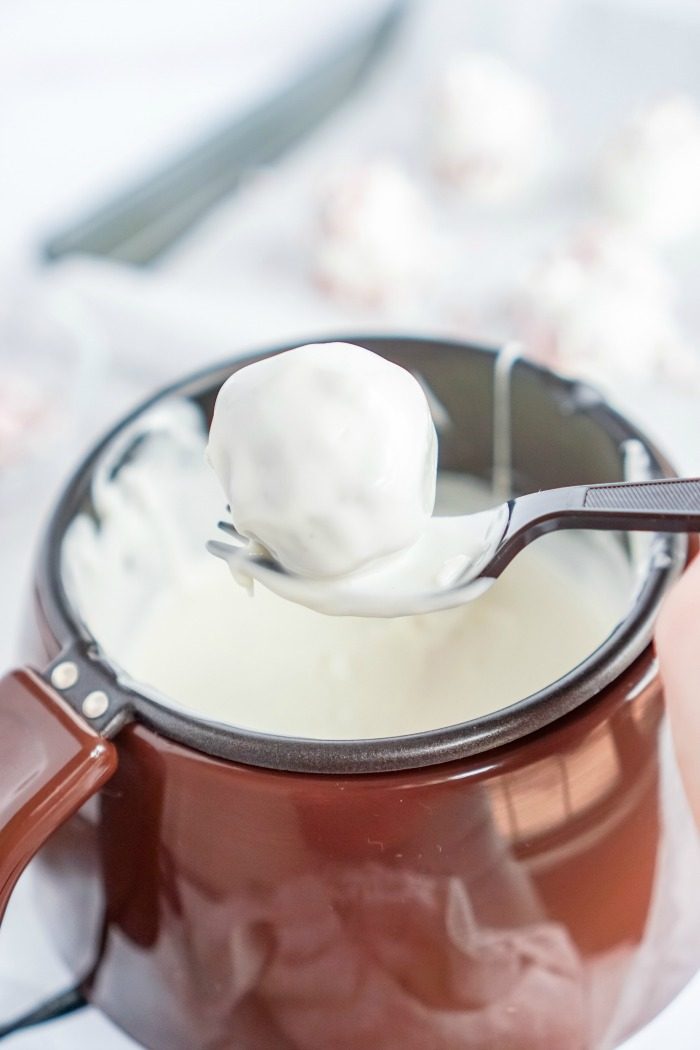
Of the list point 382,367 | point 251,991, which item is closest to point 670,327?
point 382,367

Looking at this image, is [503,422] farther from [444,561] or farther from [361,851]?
[361,851]

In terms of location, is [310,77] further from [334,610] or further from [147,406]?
[334,610]

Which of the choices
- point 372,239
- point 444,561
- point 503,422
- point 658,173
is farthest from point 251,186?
point 444,561

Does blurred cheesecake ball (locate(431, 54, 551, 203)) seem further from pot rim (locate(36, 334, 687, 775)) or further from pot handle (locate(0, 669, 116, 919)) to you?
pot handle (locate(0, 669, 116, 919))

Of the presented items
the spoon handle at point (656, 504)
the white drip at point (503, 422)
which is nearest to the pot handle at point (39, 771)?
the spoon handle at point (656, 504)

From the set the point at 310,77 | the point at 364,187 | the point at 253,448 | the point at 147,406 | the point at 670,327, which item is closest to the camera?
the point at 253,448

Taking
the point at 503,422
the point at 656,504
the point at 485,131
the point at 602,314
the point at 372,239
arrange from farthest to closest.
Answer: the point at 485,131, the point at 372,239, the point at 602,314, the point at 503,422, the point at 656,504

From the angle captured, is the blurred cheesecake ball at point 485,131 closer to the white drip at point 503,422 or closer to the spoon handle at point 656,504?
the white drip at point 503,422
